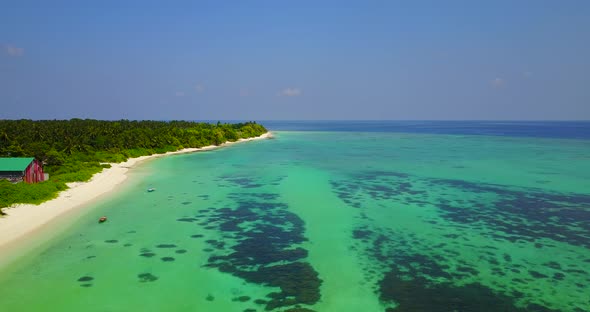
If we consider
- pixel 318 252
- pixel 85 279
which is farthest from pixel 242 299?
pixel 85 279

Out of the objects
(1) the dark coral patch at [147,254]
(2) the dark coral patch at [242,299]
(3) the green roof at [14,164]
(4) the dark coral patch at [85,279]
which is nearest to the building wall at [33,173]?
(3) the green roof at [14,164]

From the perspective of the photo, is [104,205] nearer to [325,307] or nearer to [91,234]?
[91,234]

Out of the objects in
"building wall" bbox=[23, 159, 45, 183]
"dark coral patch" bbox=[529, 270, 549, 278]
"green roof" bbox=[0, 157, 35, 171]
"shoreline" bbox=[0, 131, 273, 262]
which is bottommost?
"dark coral patch" bbox=[529, 270, 549, 278]

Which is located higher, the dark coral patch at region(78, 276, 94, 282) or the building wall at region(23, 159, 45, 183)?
the building wall at region(23, 159, 45, 183)

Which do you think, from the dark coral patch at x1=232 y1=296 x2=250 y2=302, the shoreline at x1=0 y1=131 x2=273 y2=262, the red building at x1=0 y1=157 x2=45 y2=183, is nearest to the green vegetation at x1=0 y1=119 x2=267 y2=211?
the shoreline at x1=0 y1=131 x2=273 y2=262

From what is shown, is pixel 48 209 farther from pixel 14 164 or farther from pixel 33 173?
pixel 14 164

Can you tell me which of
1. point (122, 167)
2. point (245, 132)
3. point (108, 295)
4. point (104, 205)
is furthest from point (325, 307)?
point (245, 132)

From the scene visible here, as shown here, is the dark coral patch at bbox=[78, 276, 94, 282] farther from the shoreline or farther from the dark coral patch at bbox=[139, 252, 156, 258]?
the shoreline
